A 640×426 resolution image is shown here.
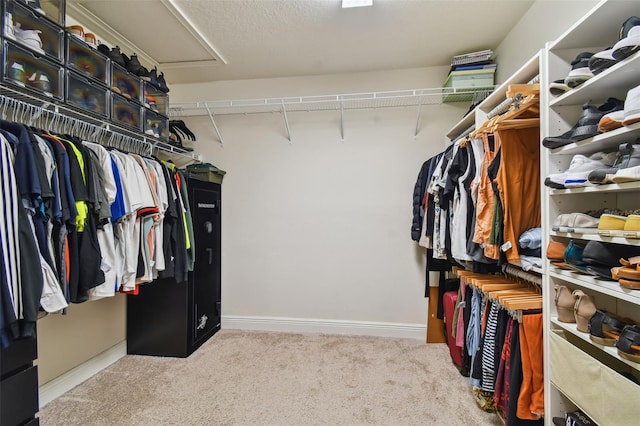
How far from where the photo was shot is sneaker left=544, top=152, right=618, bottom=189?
1051mm

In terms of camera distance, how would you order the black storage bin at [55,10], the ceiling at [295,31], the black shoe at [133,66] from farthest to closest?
the black shoe at [133,66] < the ceiling at [295,31] < the black storage bin at [55,10]

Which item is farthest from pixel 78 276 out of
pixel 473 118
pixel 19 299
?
pixel 473 118

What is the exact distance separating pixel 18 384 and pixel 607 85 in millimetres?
2485

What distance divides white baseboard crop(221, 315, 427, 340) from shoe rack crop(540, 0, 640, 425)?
1.37m

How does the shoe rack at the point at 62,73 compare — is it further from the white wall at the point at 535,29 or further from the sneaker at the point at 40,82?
the white wall at the point at 535,29

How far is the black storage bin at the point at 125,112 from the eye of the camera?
1838mm

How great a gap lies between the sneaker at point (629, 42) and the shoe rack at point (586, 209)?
2 centimetres

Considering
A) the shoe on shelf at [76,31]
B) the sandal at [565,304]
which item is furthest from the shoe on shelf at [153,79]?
the sandal at [565,304]

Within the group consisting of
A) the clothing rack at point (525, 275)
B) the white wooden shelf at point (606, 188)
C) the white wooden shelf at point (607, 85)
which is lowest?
the clothing rack at point (525, 275)

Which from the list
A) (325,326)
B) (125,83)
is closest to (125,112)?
(125,83)

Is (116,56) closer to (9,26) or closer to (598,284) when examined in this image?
(9,26)

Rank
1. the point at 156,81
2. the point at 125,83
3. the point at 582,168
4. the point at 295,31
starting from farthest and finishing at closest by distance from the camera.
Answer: the point at 156,81 → the point at 295,31 → the point at 125,83 → the point at 582,168

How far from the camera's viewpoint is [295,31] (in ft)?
6.77

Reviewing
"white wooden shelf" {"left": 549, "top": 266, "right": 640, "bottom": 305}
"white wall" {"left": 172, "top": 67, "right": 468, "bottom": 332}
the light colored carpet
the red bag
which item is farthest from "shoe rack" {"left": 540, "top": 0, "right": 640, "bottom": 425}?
"white wall" {"left": 172, "top": 67, "right": 468, "bottom": 332}
